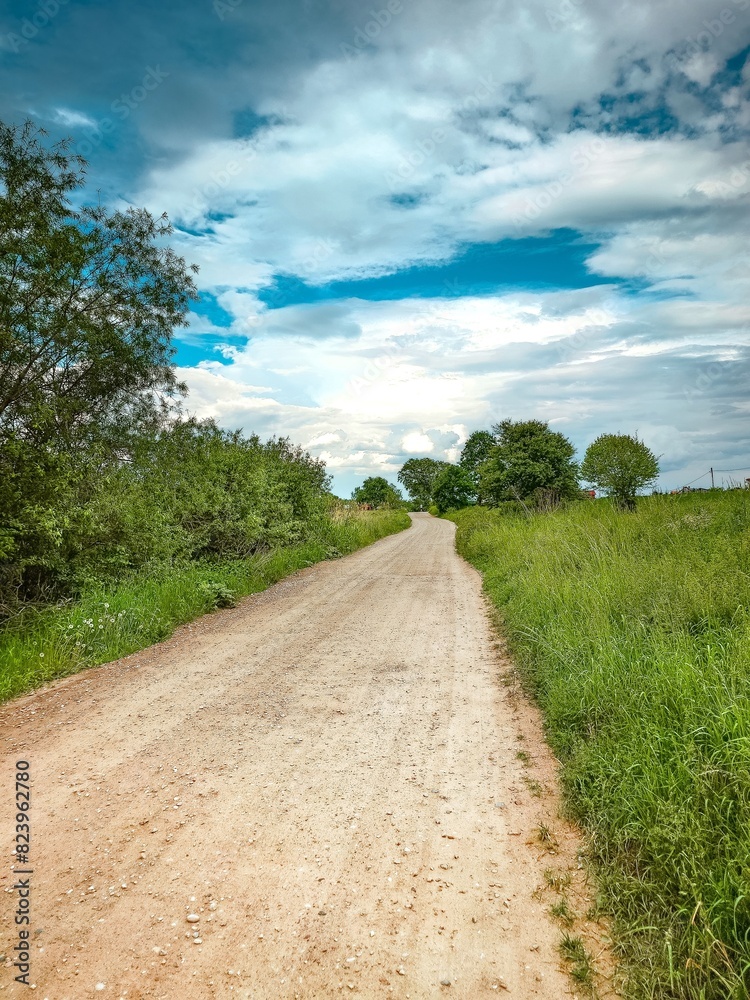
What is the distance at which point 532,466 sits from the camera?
20266 mm

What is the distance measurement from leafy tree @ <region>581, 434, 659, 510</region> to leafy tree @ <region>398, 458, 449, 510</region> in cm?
7870

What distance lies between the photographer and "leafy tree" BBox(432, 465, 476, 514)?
64.2 m

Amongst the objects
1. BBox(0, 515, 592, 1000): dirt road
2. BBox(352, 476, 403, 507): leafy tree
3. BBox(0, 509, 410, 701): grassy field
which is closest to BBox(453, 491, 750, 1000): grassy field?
BBox(0, 515, 592, 1000): dirt road

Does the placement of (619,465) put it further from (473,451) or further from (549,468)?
(473,451)

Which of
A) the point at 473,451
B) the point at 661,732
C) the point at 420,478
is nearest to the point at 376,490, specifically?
the point at 420,478

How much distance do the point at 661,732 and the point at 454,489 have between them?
62684 millimetres

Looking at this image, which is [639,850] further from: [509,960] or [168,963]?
[168,963]

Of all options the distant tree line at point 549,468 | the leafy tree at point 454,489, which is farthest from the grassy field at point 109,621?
the leafy tree at point 454,489

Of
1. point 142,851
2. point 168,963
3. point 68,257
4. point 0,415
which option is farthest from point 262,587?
point 168,963

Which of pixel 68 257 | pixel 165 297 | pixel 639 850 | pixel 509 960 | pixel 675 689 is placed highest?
pixel 165 297

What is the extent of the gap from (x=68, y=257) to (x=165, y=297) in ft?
15.6

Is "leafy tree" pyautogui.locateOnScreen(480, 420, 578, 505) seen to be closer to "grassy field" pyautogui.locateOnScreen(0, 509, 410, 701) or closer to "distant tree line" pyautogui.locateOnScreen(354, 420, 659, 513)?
"distant tree line" pyautogui.locateOnScreen(354, 420, 659, 513)

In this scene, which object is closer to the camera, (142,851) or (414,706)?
(142,851)

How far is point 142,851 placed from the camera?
3035mm
